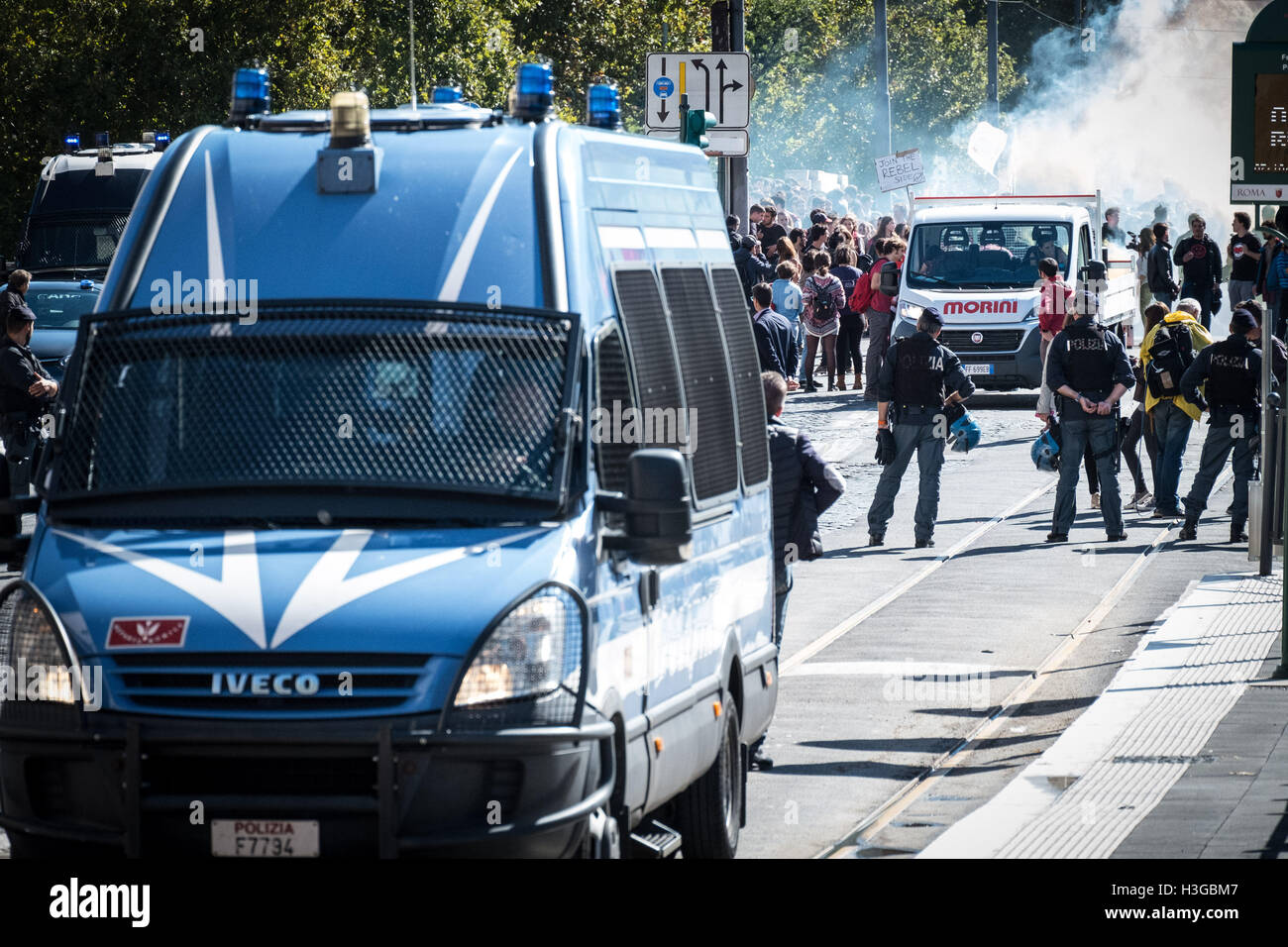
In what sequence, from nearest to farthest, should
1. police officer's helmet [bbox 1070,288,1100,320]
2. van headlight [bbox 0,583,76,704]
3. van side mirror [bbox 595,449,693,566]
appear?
van headlight [bbox 0,583,76,704] → van side mirror [bbox 595,449,693,566] → police officer's helmet [bbox 1070,288,1100,320]

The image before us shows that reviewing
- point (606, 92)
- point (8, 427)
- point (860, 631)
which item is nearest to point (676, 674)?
point (606, 92)

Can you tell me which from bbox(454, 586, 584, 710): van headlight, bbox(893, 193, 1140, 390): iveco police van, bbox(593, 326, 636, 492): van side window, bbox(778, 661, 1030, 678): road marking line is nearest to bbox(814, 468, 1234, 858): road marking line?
bbox(778, 661, 1030, 678): road marking line

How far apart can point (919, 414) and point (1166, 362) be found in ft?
8.08

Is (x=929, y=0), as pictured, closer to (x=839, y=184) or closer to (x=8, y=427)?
(x=839, y=184)

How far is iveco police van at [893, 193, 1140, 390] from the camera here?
27.1 meters

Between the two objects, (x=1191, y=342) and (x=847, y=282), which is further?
(x=847, y=282)

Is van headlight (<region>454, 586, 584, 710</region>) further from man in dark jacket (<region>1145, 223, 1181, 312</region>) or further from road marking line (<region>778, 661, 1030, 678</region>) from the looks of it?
man in dark jacket (<region>1145, 223, 1181, 312</region>)

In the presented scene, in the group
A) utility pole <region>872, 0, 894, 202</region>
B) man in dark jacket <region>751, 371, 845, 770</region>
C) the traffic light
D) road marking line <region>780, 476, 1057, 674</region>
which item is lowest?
road marking line <region>780, 476, 1057, 674</region>

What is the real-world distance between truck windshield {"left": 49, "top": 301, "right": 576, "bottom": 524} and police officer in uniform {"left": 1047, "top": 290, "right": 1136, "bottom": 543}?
12292 mm

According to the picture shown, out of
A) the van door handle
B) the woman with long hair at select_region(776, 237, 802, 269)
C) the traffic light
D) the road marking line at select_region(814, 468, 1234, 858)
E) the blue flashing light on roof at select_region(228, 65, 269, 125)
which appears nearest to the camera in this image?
the van door handle

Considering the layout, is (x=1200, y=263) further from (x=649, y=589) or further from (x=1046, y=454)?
(x=649, y=589)

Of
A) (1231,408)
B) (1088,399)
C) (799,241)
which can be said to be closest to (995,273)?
(799,241)

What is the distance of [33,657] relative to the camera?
6.52m

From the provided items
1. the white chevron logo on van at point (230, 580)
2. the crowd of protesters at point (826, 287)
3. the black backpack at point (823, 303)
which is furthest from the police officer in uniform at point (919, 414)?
the white chevron logo on van at point (230, 580)
